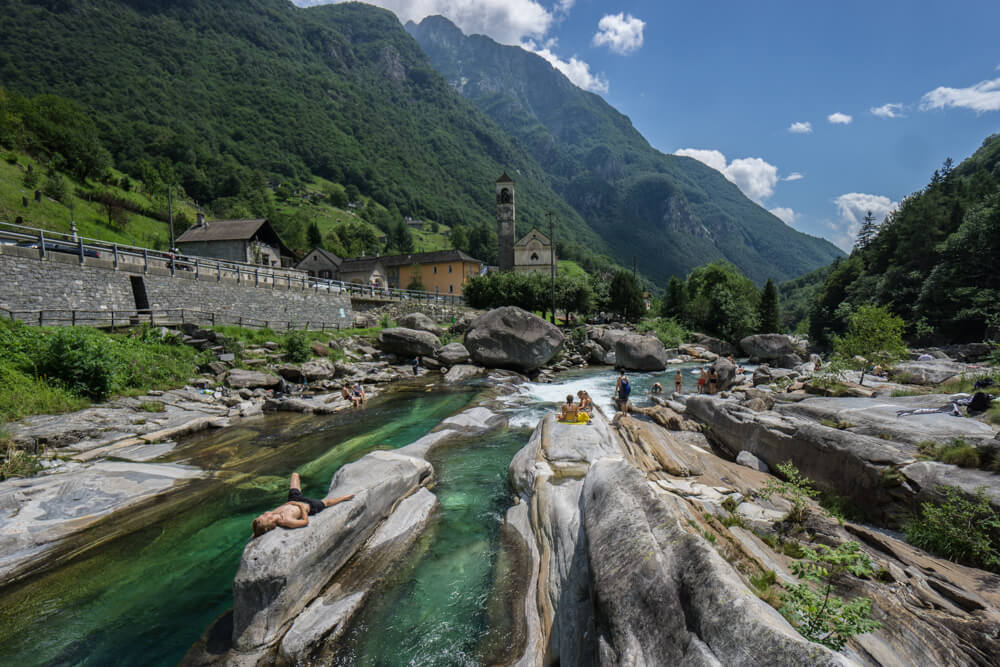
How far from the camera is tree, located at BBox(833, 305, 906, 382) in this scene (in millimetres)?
16969

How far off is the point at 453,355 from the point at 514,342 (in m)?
5.11

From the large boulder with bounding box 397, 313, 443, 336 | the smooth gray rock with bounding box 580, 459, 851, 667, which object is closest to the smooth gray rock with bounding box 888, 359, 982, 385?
the smooth gray rock with bounding box 580, 459, 851, 667

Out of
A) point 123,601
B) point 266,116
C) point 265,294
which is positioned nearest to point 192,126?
point 266,116

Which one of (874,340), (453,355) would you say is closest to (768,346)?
(874,340)

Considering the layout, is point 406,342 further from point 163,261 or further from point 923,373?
point 923,373

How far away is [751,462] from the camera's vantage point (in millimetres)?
11836

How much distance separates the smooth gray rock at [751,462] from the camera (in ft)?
38.1

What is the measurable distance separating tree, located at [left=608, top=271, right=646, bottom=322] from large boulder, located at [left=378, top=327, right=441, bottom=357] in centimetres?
4112

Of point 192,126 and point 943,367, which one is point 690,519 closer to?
point 943,367

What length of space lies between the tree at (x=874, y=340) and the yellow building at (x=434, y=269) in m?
61.3

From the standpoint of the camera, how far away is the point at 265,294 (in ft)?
104

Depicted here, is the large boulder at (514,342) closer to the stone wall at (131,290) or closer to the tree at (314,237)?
the stone wall at (131,290)

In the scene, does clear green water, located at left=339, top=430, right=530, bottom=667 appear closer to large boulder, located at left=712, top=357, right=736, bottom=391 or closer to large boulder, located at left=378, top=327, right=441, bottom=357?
large boulder, located at left=712, top=357, right=736, bottom=391

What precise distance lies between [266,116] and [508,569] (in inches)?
8005
